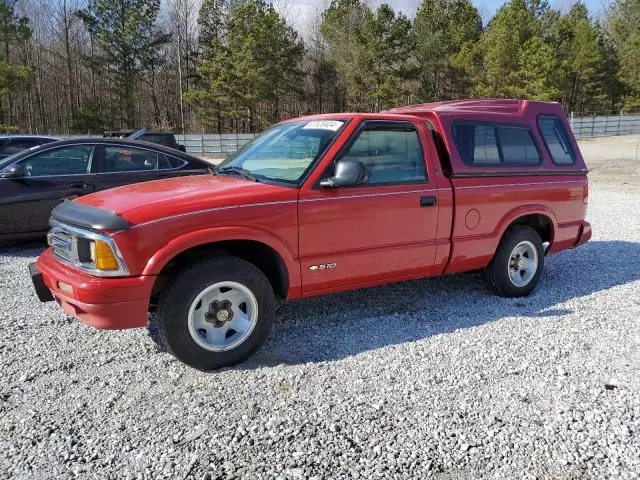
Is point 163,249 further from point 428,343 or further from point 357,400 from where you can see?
point 428,343

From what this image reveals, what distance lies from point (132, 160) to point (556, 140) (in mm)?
5608

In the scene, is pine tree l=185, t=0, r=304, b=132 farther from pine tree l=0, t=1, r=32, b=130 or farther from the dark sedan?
the dark sedan

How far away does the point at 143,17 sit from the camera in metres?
44.9

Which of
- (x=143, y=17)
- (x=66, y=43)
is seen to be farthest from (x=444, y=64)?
(x=66, y=43)

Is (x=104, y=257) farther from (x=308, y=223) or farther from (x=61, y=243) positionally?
(x=308, y=223)

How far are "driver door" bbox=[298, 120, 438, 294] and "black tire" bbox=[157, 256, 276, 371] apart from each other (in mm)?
394

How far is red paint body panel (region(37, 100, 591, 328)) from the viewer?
Answer: 3408 mm

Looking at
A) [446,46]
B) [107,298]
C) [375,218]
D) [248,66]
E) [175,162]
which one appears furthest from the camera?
[446,46]

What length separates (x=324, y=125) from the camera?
4.38m

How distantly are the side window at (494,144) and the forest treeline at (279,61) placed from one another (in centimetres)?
3938

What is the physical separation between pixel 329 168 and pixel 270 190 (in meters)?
0.51

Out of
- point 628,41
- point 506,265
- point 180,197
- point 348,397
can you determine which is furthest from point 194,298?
point 628,41

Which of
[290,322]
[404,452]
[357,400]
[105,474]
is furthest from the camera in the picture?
[290,322]

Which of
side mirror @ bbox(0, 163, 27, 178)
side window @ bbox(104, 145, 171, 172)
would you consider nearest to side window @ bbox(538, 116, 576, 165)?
side window @ bbox(104, 145, 171, 172)
